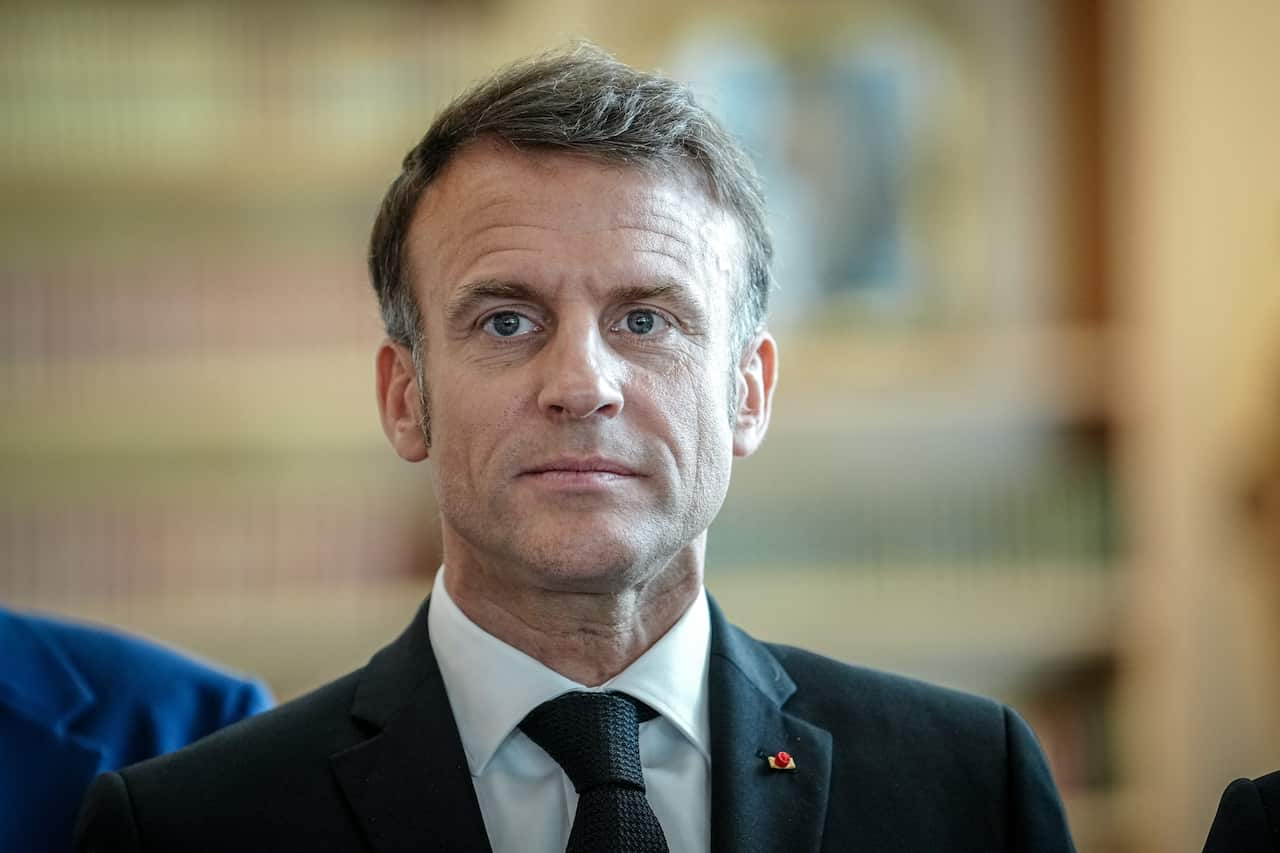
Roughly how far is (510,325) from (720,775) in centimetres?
50

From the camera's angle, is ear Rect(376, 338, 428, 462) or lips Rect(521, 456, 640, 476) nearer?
lips Rect(521, 456, 640, 476)

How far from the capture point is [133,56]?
4.06 metres

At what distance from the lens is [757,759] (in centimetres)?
165

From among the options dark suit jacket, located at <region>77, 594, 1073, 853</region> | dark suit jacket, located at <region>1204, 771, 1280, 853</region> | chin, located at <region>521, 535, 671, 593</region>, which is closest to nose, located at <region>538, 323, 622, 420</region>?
chin, located at <region>521, 535, 671, 593</region>

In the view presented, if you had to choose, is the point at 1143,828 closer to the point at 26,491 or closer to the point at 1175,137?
the point at 1175,137

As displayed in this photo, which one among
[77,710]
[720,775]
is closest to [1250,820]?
[720,775]

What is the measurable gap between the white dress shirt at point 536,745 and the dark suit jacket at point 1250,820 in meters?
0.49

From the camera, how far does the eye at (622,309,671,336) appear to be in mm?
1634

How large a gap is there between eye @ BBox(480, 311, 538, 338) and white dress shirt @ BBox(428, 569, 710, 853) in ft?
1.01

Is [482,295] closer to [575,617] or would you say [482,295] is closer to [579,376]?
[579,376]

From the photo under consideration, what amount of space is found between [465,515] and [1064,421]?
312 cm

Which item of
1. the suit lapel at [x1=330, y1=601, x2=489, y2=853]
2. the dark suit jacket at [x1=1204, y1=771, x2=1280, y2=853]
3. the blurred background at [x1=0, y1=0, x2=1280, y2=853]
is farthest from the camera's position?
the blurred background at [x1=0, y1=0, x2=1280, y2=853]

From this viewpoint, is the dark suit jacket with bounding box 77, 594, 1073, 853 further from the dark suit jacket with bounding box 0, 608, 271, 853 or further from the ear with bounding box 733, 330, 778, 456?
the dark suit jacket with bounding box 0, 608, 271, 853

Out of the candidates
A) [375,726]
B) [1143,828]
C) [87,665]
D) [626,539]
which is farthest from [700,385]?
[1143,828]
